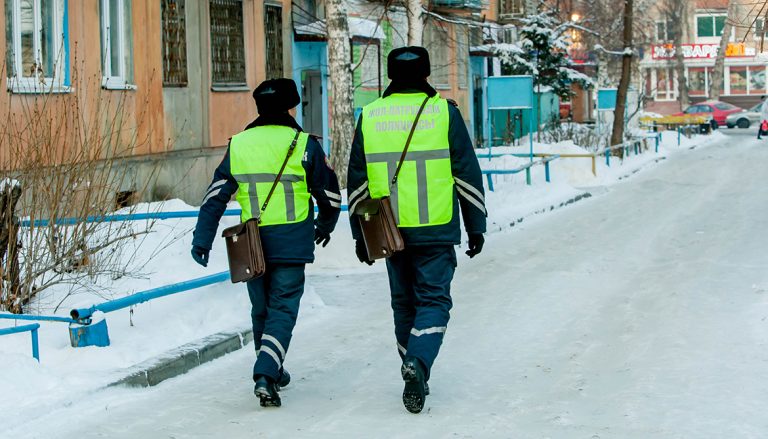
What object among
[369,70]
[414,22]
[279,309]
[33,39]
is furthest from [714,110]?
[279,309]

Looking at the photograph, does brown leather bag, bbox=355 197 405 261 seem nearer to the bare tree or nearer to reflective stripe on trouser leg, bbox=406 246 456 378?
reflective stripe on trouser leg, bbox=406 246 456 378

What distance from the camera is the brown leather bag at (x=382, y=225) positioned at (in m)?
7.28

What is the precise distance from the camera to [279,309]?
7543 millimetres

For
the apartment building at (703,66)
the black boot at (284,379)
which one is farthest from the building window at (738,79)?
the black boot at (284,379)

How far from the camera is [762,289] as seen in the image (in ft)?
38.7

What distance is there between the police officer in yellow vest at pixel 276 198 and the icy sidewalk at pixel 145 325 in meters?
1.14

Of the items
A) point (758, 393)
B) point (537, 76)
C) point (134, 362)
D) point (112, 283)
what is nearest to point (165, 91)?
point (112, 283)

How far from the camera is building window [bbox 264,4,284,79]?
25125 mm

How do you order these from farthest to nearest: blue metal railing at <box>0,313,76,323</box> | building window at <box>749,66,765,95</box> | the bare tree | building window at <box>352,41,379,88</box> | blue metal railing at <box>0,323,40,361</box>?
building window at <box>749,66,765,95</box> < the bare tree < building window at <box>352,41,379,88</box> < blue metal railing at <box>0,313,76,323</box> < blue metal railing at <box>0,323,40,361</box>

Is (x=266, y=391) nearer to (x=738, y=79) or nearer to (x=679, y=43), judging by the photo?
(x=679, y=43)

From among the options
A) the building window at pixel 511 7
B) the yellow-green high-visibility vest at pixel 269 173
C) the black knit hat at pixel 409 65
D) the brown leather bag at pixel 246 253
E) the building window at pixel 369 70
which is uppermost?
the building window at pixel 511 7

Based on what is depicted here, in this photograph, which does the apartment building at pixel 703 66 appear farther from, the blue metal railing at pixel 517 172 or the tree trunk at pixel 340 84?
the tree trunk at pixel 340 84

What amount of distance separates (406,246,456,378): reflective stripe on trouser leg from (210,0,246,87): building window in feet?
50.9

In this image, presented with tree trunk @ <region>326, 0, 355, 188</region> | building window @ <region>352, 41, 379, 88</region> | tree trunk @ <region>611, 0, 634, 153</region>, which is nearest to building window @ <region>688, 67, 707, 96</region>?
tree trunk @ <region>611, 0, 634, 153</region>
